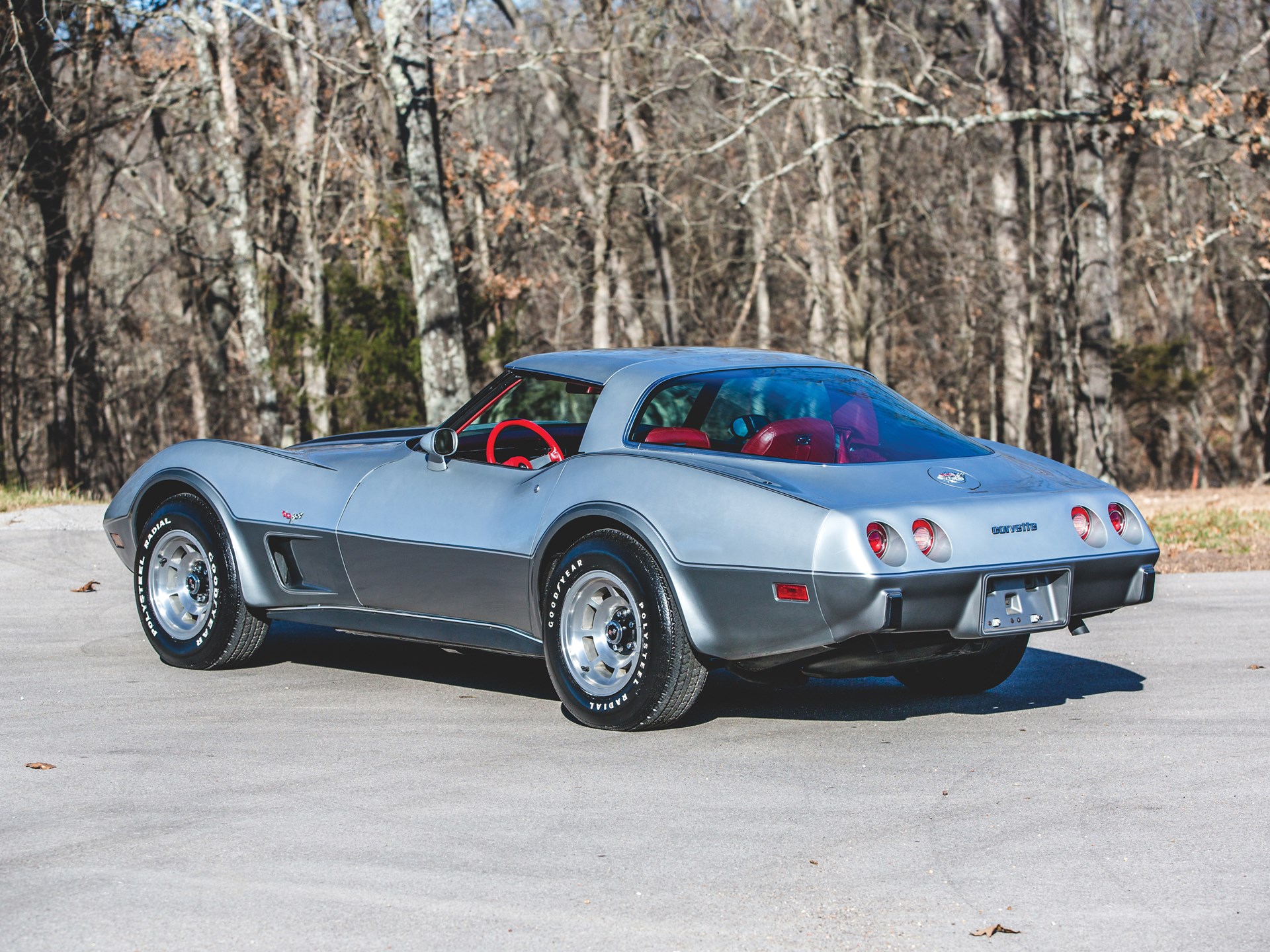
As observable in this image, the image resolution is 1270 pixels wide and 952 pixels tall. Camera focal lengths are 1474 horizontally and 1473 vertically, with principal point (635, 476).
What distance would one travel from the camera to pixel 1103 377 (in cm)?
2186

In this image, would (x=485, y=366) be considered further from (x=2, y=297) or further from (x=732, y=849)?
(x=732, y=849)

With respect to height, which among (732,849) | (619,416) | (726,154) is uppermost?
(726,154)

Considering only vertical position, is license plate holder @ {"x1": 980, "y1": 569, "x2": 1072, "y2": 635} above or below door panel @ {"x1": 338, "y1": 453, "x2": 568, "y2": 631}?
below

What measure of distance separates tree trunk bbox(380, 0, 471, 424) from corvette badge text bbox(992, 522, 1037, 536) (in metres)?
11.2

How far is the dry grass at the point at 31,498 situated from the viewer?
13195 millimetres

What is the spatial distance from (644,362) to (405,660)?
2224 mm

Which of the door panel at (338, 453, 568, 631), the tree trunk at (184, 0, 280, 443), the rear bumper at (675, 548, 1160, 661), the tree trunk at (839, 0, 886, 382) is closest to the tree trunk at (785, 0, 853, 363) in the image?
the tree trunk at (839, 0, 886, 382)

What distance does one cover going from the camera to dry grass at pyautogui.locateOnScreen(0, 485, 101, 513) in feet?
43.3

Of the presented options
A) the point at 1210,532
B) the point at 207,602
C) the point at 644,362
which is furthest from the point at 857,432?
the point at 1210,532

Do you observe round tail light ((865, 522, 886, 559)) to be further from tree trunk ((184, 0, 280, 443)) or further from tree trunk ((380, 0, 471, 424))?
tree trunk ((184, 0, 280, 443))

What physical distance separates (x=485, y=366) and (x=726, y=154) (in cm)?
1203

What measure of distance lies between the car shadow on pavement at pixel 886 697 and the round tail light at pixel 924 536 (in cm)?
111

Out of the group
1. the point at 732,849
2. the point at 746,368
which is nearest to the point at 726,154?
the point at 746,368

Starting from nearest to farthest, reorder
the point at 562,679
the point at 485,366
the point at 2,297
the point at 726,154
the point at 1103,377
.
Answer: the point at 562,679 → the point at 1103,377 → the point at 485,366 → the point at 2,297 → the point at 726,154
